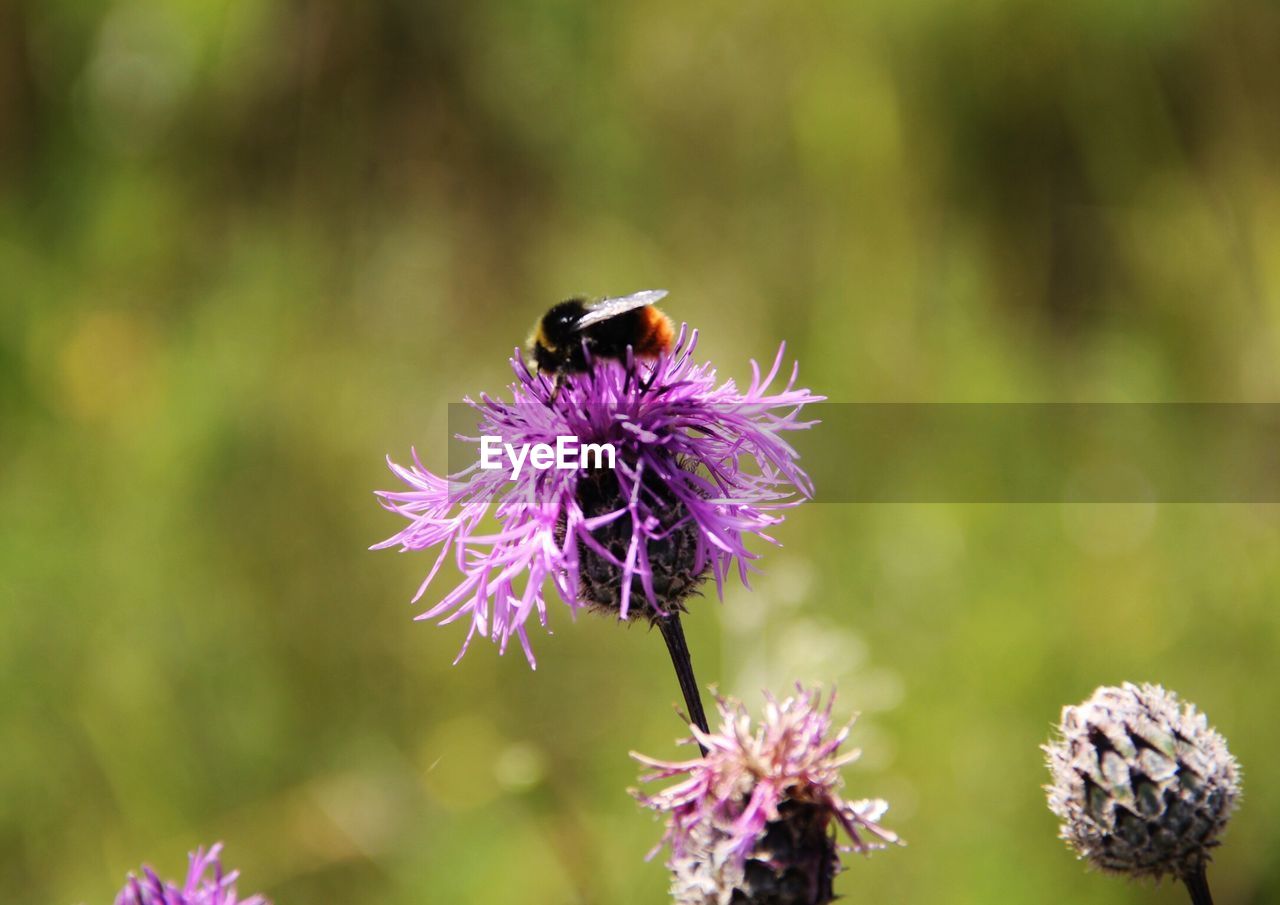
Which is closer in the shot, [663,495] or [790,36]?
[663,495]

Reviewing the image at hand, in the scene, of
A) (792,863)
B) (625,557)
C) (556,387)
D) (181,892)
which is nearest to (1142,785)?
(792,863)

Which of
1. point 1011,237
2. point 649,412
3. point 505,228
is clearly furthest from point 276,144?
point 649,412

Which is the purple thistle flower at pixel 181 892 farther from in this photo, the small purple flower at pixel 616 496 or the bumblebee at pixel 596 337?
the bumblebee at pixel 596 337

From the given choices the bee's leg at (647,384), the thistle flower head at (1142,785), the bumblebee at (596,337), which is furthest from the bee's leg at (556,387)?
the thistle flower head at (1142,785)

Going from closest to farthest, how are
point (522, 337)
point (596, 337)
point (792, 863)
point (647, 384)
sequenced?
point (792, 863)
point (647, 384)
point (596, 337)
point (522, 337)

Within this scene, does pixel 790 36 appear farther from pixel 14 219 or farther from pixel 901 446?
pixel 14 219

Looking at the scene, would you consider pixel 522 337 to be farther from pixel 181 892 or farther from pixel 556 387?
pixel 181 892
